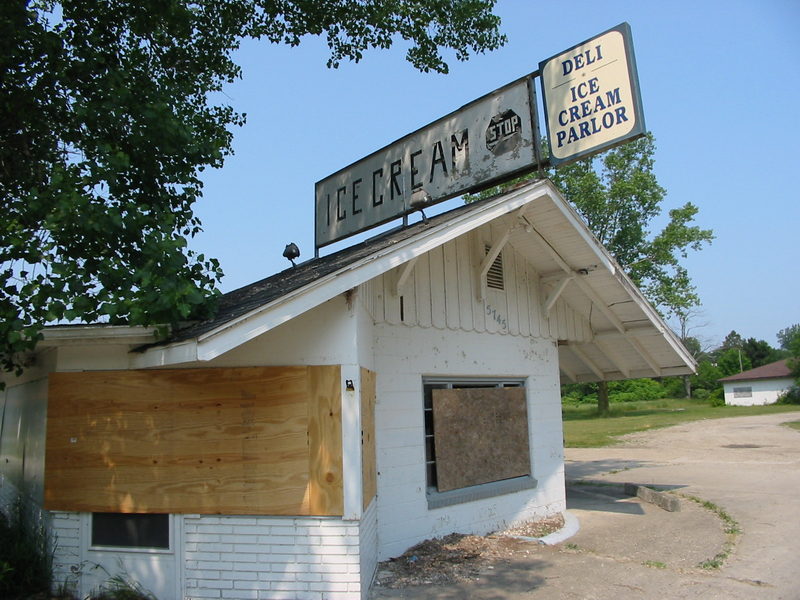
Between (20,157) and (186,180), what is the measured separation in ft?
9.63

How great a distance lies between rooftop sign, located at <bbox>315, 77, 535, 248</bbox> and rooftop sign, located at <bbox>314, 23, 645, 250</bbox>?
14mm

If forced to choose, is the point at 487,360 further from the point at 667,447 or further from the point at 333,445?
the point at 667,447

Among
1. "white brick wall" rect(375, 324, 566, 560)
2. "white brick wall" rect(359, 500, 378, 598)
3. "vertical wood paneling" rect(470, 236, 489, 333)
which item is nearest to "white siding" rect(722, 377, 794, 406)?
"white brick wall" rect(375, 324, 566, 560)

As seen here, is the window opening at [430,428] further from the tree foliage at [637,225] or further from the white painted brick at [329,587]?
the tree foliage at [637,225]

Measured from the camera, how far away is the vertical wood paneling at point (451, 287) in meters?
8.02

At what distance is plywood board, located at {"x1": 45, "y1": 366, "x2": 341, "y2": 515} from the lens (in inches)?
217

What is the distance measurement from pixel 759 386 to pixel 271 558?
199 feet

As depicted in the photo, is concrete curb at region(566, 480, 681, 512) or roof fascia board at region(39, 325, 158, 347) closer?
roof fascia board at region(39, 325, 158, 347)

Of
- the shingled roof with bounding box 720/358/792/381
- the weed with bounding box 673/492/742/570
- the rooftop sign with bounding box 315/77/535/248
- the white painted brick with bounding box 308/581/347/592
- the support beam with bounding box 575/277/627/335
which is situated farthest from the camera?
the shingled roof with bounding box 720/358/792/381

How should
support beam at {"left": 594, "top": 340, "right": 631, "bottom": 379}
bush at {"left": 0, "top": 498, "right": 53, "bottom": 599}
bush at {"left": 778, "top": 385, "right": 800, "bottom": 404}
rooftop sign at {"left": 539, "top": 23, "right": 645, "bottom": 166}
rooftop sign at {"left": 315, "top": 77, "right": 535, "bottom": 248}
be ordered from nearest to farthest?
bush at {"left": 0, "top": 498, "right": 53, "bottom": 599} → rooftop sign at {"left": 539, "top": 23, "right": 645, "bottom": 166} → rooftop sign at {"left": 315, "top": 77, "right": 535, "bottom": 248} → support beam at {"left": 594, "top": 340, "right": 631, "bottom": 379} → bush at {"left": 778, "top": 385, "right": 800, "bottom": 404}

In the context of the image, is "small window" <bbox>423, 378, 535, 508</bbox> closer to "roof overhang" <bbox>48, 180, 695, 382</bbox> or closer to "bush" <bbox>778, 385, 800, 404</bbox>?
"roof overhang" <bbox>48, 180, 695, 382</bbox>

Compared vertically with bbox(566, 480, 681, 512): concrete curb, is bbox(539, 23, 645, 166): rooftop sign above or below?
above

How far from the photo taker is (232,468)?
18.3 feet

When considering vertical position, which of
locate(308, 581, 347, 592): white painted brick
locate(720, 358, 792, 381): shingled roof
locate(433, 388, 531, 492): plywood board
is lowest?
locate(308, 581, 347, 592): white painted brick
